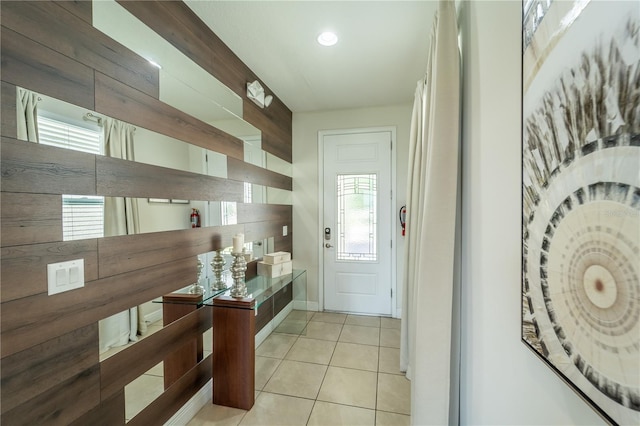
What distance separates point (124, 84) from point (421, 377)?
6.88ft

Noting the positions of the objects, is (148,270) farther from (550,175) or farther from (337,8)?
(337,8)

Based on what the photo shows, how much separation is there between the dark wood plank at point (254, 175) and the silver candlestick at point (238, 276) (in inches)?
26.9

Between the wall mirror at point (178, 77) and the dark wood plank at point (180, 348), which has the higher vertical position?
the wall mirror at point (178, 77)

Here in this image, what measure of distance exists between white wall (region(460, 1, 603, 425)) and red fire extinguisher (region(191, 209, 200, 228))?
165 centimetres

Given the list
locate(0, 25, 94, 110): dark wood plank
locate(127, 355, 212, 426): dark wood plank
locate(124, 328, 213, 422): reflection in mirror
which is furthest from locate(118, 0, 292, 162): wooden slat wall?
locate(127, 355, 212, 426): dark wood plank

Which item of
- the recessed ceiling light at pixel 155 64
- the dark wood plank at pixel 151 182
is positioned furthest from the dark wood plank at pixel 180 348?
the recessed ceiling light at pixel 155 64

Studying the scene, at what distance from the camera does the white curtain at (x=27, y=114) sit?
944 millimetres

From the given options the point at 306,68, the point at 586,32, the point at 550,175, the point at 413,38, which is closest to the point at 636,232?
the point at 550,175

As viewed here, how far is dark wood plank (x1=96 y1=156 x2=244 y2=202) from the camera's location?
124cm

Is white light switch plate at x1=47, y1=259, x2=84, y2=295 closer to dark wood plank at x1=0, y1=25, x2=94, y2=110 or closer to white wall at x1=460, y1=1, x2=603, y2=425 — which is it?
dark wood plank at x1=0, y1=25, x2=94, y2=110

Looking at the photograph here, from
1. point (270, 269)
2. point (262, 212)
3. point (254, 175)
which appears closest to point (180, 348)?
point (270, 269)

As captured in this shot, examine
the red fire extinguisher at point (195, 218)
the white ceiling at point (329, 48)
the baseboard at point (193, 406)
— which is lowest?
the baseboard at point (193, 406)

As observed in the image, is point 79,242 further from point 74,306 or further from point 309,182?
point 309,182

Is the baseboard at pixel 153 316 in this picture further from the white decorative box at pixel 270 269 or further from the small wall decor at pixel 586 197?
the small wall decor at pixel 586 197
